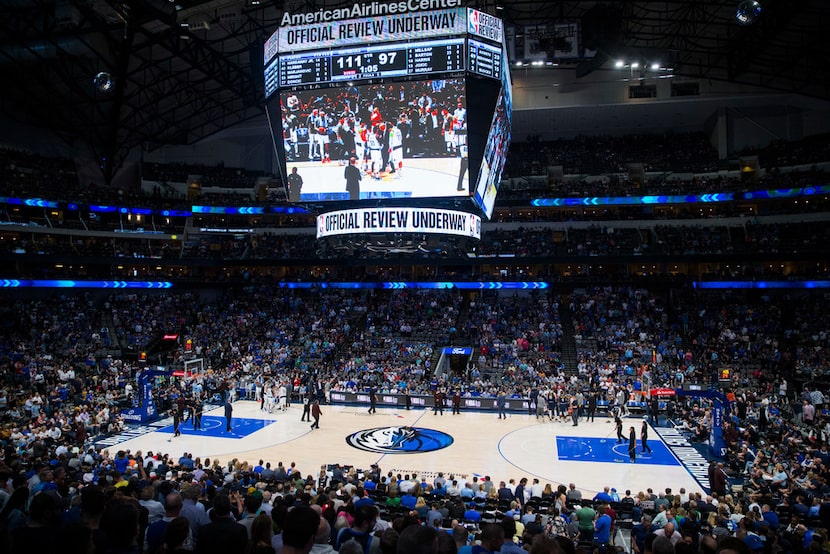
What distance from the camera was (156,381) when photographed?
34156 mm

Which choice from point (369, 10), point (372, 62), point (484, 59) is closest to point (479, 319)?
point (484, 59)

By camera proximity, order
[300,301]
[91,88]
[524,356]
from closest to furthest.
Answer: [524,356] < [91,88] < [300,301]

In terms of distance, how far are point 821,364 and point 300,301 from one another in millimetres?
34358

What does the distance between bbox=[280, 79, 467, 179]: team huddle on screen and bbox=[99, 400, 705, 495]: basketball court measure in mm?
11167

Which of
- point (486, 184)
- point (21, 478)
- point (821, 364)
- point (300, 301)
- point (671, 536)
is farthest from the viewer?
point (300, 301)

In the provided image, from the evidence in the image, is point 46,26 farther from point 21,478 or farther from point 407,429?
point 21,478

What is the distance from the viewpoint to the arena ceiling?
109 ft

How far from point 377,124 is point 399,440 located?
42.8 ft

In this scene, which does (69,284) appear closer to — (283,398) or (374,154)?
(283,398)

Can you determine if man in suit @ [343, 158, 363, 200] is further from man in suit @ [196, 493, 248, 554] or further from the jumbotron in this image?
man in suit @ [196, 493, 248, 554]

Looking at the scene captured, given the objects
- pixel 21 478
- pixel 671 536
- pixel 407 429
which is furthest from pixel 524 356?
pixel 21 478

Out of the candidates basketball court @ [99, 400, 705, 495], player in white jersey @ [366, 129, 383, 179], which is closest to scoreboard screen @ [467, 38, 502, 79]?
player in white jersey @ [366, 129, 383, 179]

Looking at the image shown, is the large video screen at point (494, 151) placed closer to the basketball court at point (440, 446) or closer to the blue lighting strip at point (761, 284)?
the basketball court at point (440, 446)

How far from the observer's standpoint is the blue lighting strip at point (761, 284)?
39.0 meters
